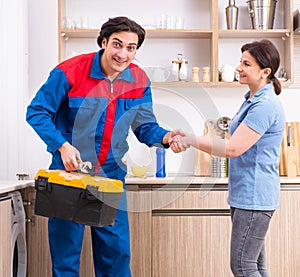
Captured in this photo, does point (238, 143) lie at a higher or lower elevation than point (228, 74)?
lower

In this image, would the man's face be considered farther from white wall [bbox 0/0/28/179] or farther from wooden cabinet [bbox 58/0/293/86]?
wooden cabinet [bbox 58/0/293/86]

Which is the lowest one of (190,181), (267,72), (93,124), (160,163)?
(190,181)

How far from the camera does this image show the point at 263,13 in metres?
3.95

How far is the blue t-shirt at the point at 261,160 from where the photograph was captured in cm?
257

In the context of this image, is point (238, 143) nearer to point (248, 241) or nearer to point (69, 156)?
point (248, 241)

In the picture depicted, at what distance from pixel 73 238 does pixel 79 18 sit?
1809 mm

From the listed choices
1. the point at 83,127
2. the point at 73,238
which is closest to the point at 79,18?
the point at 83,127

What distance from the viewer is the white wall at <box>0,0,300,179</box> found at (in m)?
3.74

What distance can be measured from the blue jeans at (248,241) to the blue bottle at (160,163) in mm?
1310

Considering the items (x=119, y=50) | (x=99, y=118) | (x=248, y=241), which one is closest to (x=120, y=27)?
(x=119, y=50)

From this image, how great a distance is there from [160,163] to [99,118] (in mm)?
1227

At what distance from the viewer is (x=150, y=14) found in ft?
13.7

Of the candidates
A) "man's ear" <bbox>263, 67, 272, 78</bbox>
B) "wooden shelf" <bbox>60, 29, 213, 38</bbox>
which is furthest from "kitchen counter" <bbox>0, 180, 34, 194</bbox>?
"man's ear" <bbox>263, 67, 272, 78</bbox>

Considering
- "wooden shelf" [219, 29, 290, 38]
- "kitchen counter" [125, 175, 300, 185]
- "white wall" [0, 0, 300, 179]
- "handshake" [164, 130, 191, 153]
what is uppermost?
"wooden shelf" [219, 29, 290, 38]
